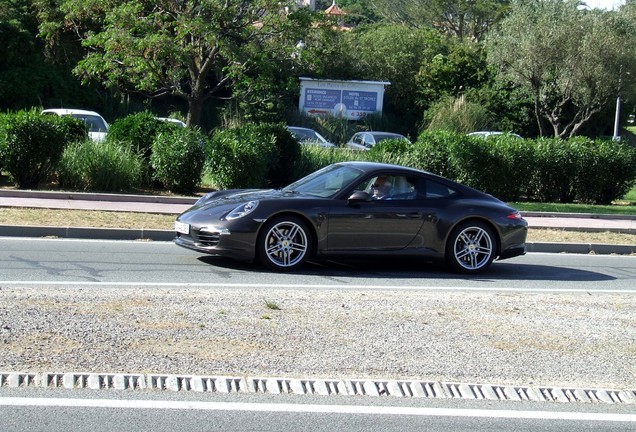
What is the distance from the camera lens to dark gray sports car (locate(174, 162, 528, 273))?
1088 centimetres

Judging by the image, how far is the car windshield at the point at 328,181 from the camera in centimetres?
1147

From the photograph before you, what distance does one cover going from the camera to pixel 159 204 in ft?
56.2

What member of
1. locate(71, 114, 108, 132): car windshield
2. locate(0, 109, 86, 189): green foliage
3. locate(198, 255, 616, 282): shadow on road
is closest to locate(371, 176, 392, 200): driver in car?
locate(198, 255, 616, 282): shadow on road

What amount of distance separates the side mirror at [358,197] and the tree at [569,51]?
2334cm

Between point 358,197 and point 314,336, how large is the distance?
13.3 feet

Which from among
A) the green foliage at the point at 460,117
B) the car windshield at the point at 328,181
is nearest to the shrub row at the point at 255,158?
the car windshield at the point at 328,181

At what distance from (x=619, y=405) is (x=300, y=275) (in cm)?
517

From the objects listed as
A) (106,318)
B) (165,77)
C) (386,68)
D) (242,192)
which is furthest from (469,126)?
(106,318)

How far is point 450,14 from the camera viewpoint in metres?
69.0

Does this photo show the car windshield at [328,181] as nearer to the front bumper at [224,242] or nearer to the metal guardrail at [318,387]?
the front bumper at [224,242]

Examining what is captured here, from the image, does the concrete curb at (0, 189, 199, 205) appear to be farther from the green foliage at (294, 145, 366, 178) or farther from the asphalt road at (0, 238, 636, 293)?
the asphalt road at (0, 238, 636, 293)

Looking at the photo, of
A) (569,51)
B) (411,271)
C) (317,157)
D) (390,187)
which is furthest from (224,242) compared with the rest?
(569,51)

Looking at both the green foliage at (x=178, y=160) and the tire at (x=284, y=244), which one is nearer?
→ the tire at (x=284, y=244)

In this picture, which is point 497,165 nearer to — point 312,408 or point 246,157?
point 246,157
